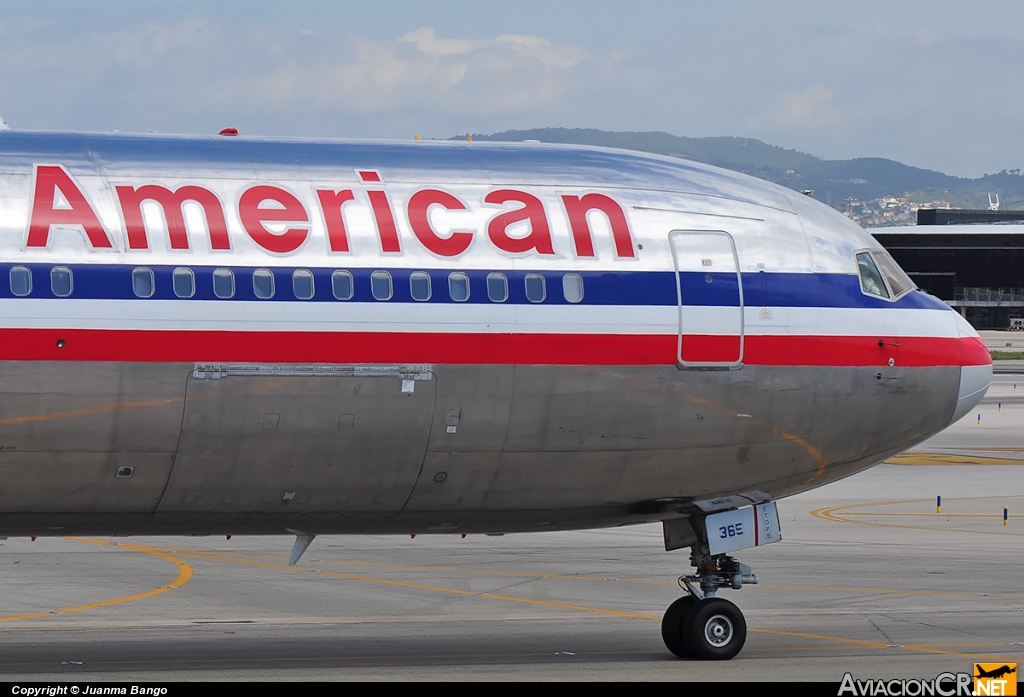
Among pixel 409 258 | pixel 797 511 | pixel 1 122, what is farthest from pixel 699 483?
pixel 797 511

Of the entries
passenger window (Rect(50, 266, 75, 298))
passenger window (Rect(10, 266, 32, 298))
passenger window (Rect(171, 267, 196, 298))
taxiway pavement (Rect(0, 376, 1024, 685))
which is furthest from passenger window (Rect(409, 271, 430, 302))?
taxiway pavement (Rect(0, 376, 1024, 685))

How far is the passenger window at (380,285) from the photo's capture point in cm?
1639

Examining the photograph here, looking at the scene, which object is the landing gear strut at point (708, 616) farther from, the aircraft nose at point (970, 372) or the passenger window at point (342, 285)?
the passenger window at point (342, 285)

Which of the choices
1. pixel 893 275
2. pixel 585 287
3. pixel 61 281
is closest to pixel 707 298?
pixel 585 287

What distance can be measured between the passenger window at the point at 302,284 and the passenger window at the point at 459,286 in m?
1.66

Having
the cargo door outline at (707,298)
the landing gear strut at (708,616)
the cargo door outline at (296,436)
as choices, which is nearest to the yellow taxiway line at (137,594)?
the cargo door outline at (296,436)

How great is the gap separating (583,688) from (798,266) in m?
6.04

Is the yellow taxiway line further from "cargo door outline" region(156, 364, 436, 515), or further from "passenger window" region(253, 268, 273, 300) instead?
"passenger window" region(253, 268, 273, 300)

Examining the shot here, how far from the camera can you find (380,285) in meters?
16.4

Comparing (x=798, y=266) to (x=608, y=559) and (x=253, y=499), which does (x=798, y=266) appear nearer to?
(x=253, y=499)

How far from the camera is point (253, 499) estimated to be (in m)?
16.5

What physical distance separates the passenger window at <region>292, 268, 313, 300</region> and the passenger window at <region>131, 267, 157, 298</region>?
1535mm

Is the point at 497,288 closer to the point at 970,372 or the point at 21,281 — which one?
the point at 21,281

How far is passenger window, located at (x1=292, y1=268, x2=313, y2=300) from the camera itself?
52.9 feet
